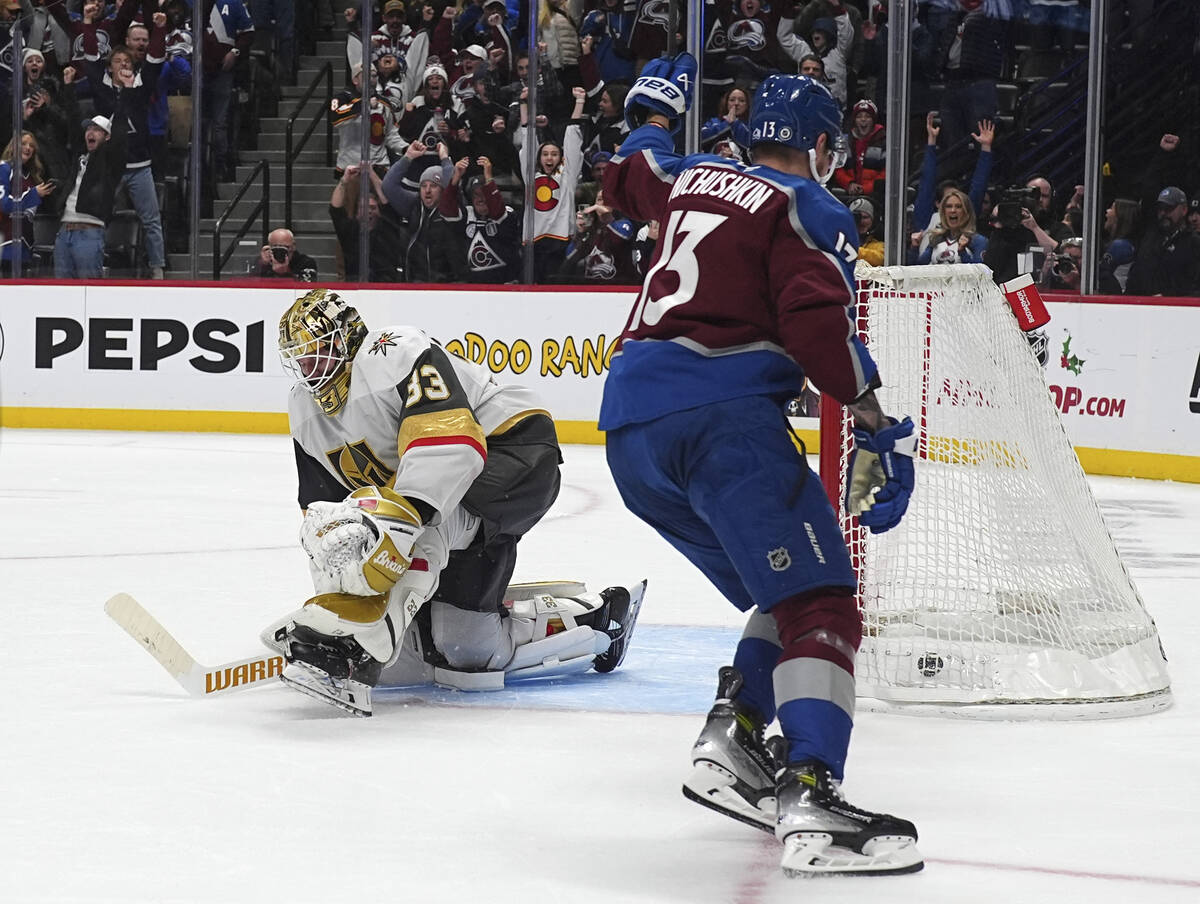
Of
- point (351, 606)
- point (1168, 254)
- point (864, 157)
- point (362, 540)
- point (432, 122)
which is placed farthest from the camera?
point (432, 122)

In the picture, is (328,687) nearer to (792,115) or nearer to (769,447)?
(769,447)

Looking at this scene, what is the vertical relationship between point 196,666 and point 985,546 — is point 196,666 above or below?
below

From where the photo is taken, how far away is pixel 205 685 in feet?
11.0

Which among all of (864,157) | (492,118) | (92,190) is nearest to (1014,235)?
(864,157)

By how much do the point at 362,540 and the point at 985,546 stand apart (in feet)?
4.50

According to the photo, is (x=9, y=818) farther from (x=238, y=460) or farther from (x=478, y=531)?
(x=238, y=460)

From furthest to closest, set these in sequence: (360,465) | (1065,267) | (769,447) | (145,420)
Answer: (145,420) < (1065,267) < (360,465) < (769,447)

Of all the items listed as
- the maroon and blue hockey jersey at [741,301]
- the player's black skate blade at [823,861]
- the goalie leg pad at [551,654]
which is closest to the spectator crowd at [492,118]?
the goalie leg pad at [551,654]

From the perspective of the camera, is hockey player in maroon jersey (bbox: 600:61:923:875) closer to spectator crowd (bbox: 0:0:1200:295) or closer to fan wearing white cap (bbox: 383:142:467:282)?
spectator crowd (bbox: 0:0:1200:295)

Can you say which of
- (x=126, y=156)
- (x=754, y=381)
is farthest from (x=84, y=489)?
(x=754, y=381)

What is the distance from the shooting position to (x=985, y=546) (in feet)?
11.9

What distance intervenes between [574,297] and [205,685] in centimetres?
608

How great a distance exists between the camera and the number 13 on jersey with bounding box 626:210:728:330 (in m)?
2.48

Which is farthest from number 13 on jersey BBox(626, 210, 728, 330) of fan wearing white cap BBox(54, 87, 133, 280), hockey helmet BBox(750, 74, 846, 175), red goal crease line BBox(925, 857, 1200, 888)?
fan wearing white cap BBox(54, 87, 133, 280)
